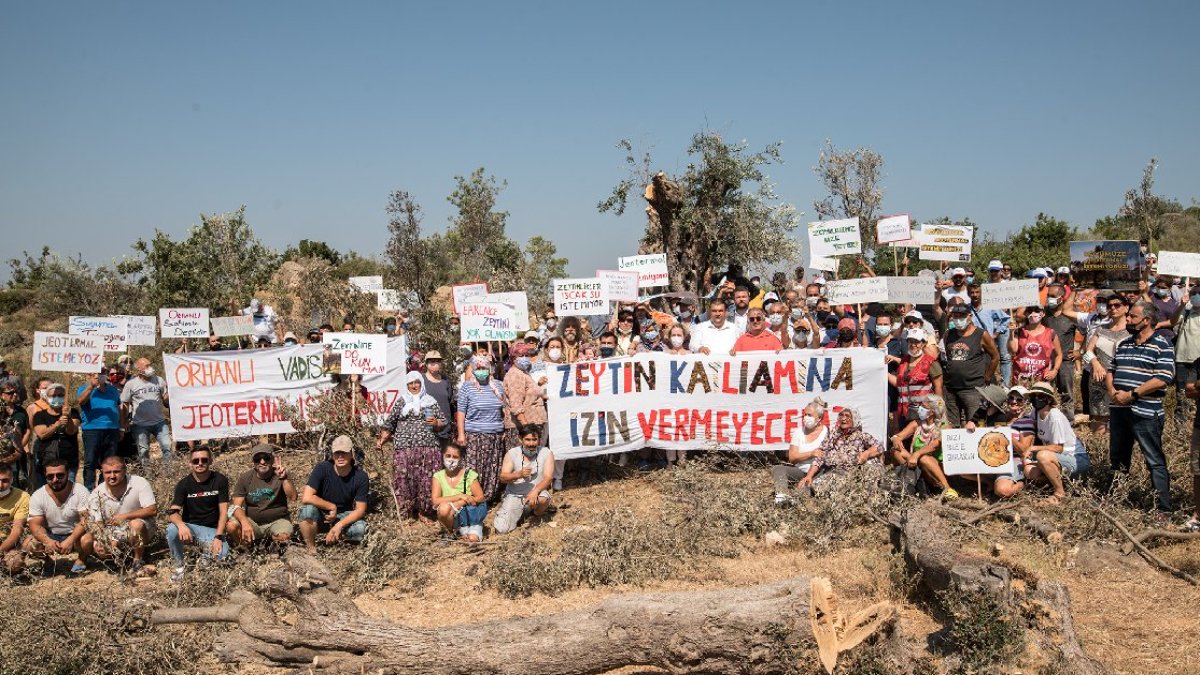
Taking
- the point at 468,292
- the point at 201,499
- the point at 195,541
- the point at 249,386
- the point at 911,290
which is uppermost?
the point at 468,292

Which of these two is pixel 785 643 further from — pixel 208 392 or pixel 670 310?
pixel 670 310

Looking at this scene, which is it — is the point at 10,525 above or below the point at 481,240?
below

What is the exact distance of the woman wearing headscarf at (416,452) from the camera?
32.1 ft

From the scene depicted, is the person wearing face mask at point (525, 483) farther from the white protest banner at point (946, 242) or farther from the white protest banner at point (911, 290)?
the white protest banner at point (946, 242)

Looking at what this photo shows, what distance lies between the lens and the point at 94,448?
11328 millimetres

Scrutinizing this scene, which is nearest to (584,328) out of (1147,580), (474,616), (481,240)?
(474,616)

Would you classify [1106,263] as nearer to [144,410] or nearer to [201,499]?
[201,499]

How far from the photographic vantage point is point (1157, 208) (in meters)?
27.9

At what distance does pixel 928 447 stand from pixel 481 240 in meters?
27.0

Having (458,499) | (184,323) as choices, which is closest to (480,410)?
(458,499)

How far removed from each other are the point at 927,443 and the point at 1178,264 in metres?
7.89

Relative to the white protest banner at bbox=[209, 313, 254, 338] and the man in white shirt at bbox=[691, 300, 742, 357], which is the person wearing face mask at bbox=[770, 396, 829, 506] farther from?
the white protest banner at bbox=[209, 313, 254, 338]

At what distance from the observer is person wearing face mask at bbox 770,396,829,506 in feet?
30.8

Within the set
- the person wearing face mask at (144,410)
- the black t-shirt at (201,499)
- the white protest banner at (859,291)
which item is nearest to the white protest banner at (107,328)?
the person wearing face mask at (144,410)
